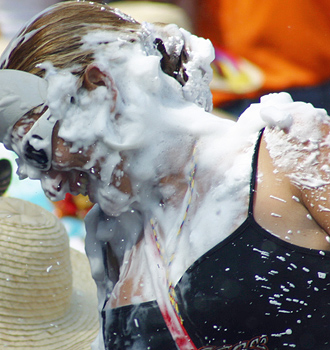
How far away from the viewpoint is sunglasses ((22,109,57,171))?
0.85m

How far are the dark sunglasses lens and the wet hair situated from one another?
0.13 meters

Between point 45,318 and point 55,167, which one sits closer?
point 55,167

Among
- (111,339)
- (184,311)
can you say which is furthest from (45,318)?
(184,311)

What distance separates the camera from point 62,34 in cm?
84

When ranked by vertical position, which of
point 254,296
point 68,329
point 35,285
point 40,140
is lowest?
point 68,329

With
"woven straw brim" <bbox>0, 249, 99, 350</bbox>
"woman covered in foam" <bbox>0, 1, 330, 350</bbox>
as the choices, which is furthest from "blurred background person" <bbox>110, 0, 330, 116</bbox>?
"woman covered in foam" <bbox>0, 1, 330, 350</bbox>

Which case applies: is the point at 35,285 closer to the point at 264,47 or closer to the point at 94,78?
the point at 94,78

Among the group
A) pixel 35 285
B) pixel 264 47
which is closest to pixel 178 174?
pixel 35 285

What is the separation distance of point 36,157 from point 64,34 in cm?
21

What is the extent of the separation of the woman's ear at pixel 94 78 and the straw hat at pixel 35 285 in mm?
841

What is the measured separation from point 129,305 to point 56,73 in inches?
16.8

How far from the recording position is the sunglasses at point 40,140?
33.5 inches

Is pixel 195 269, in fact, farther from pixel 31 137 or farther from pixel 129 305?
pixel 31 137

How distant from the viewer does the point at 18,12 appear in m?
2.47
